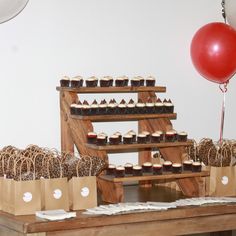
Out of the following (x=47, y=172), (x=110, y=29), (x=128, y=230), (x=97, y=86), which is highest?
(x=110, y=29)

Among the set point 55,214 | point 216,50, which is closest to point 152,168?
point 55,214

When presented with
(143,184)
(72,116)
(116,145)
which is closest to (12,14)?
(72,116)

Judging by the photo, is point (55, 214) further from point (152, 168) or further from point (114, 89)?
point (114, 89)

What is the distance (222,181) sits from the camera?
3441 millimetres

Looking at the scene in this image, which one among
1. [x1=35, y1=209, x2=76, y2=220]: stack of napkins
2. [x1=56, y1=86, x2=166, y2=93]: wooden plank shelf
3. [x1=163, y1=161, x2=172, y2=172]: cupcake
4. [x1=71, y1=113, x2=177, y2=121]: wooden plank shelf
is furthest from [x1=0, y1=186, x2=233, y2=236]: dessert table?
[x1=56, y1=86, x2=166, y2=93]: wooden plank shelf

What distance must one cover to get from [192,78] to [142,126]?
51 centimetres

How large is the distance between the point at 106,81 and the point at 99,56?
316mm

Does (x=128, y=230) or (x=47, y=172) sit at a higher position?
(x=47, y=172)

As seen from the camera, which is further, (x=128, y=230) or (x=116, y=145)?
(x=116, y=145)

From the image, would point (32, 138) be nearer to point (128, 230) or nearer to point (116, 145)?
point (116, 145)

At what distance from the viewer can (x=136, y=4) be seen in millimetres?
3932

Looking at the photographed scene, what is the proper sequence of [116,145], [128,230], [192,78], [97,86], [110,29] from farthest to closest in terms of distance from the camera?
[192,78] < [110,29] < [97,86] < [116,145] < [128,230]

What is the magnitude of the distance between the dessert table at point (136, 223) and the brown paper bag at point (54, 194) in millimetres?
81

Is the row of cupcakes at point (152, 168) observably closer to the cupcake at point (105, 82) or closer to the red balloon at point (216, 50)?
the cupcake at point (105, 82)
